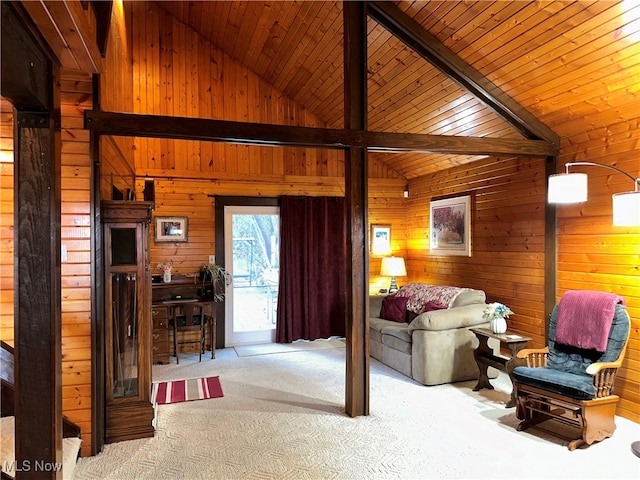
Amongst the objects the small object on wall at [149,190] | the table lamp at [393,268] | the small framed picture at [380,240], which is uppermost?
the small object on wall at [149,190]

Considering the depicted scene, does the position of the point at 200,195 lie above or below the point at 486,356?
above

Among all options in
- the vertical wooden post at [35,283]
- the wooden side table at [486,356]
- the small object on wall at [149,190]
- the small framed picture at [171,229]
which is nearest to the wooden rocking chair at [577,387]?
the wooden side table at [486,356]

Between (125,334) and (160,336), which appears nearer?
(125,334)

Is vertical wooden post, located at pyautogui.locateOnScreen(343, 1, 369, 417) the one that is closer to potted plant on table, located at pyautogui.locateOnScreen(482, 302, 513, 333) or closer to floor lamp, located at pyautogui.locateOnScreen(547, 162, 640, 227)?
potted plant on table, located at pyautogui.locateOnScreen(482, 302, 513, 333)

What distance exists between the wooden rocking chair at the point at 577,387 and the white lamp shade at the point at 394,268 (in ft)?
9.15

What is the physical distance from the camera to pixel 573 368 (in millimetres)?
3332

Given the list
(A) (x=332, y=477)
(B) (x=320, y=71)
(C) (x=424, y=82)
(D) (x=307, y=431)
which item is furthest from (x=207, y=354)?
(C) (x=424, y=82)

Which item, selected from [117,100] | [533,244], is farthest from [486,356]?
[117,100]

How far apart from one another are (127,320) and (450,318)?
3042 millimetres

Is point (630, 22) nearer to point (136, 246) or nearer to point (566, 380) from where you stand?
point (566, 380)

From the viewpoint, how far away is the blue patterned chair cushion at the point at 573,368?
2.99 meters

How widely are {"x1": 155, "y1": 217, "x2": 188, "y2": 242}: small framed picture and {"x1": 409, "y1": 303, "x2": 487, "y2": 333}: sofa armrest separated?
3.24m

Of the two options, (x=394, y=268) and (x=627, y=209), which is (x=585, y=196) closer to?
(x=627, y=209)

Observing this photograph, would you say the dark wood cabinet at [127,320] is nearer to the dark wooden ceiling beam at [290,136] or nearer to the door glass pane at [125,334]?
the door glass pane at [125,334]
